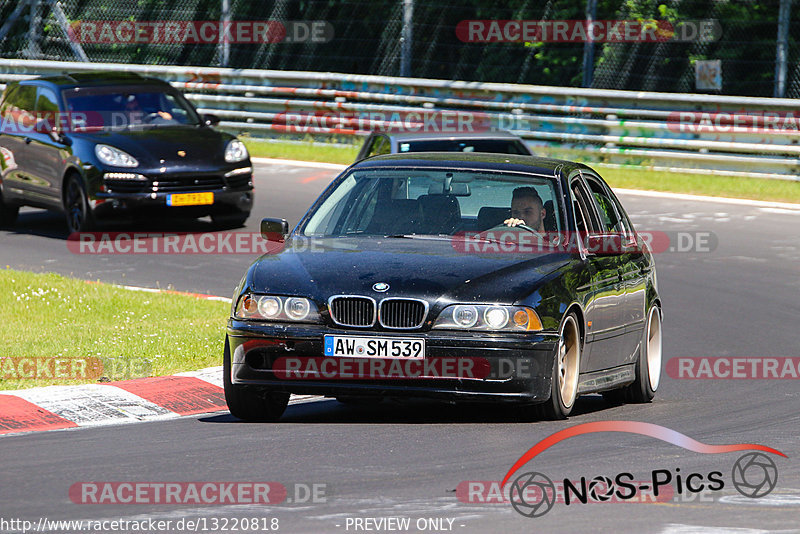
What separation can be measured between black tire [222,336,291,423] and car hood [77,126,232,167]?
8.85 meters

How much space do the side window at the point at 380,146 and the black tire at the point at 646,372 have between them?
21.5 feet

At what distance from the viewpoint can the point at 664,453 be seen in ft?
24.4

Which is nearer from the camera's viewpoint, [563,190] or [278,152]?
[563,190]

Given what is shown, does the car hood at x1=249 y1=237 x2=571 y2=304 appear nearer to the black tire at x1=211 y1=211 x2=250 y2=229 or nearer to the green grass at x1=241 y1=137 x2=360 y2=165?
the black tire at x1=211 y1=211 x2=250 y2=229

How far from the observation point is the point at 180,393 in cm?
926

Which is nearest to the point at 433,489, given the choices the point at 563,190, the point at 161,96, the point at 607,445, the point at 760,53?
the point at 607,445

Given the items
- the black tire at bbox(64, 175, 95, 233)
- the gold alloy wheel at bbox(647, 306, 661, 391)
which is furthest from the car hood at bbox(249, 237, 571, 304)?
the black tire at bbox(64, 175, 95, 233)

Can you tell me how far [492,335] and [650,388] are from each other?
7.52 ft

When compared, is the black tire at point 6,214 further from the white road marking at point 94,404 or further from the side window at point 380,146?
the white road marking at point 94,404

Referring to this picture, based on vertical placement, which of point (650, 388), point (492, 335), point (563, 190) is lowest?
point (650, 388)

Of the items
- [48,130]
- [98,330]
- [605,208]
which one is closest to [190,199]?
[48,130]

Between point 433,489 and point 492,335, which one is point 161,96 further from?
point 433,489

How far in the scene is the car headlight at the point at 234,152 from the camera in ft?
57.6

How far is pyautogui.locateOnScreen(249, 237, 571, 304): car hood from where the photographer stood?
800 cm
